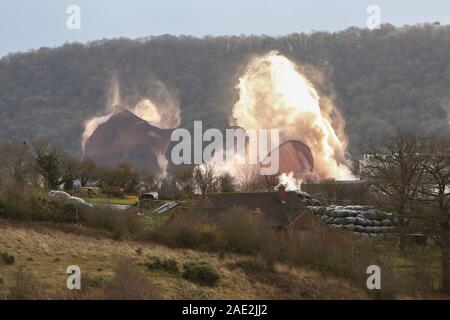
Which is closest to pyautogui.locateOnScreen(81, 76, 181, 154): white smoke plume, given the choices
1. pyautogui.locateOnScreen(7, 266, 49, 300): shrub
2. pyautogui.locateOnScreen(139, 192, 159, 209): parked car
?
pyautogui.locateOnScreen(139, 192, 159, 209): parked car

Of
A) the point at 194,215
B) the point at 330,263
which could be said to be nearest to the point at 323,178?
the point at 194,215

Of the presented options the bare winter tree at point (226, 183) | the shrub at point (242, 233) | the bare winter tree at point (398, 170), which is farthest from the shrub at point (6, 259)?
the bare winter tree at point (226, 183)

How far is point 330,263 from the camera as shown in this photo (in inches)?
1353

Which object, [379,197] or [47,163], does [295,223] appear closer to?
[379,197]

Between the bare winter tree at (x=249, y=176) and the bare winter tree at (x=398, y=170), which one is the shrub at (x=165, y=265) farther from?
the bare winter tree at (x=249, y=176)

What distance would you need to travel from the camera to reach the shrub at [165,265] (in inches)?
1305

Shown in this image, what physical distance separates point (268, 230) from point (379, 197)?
21.9 meters

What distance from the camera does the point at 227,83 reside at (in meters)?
180

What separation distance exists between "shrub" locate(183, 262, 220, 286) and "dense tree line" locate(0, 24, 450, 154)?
399 ft

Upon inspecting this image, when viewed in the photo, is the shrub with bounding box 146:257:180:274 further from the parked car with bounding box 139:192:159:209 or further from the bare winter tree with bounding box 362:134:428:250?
the parked car with bounding box 139:192:159:209

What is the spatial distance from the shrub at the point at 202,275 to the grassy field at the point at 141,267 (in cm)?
38

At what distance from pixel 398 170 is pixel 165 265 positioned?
31257mm

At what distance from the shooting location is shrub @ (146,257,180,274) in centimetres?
3316

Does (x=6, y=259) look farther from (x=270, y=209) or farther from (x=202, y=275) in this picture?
(x=270, y=209)
